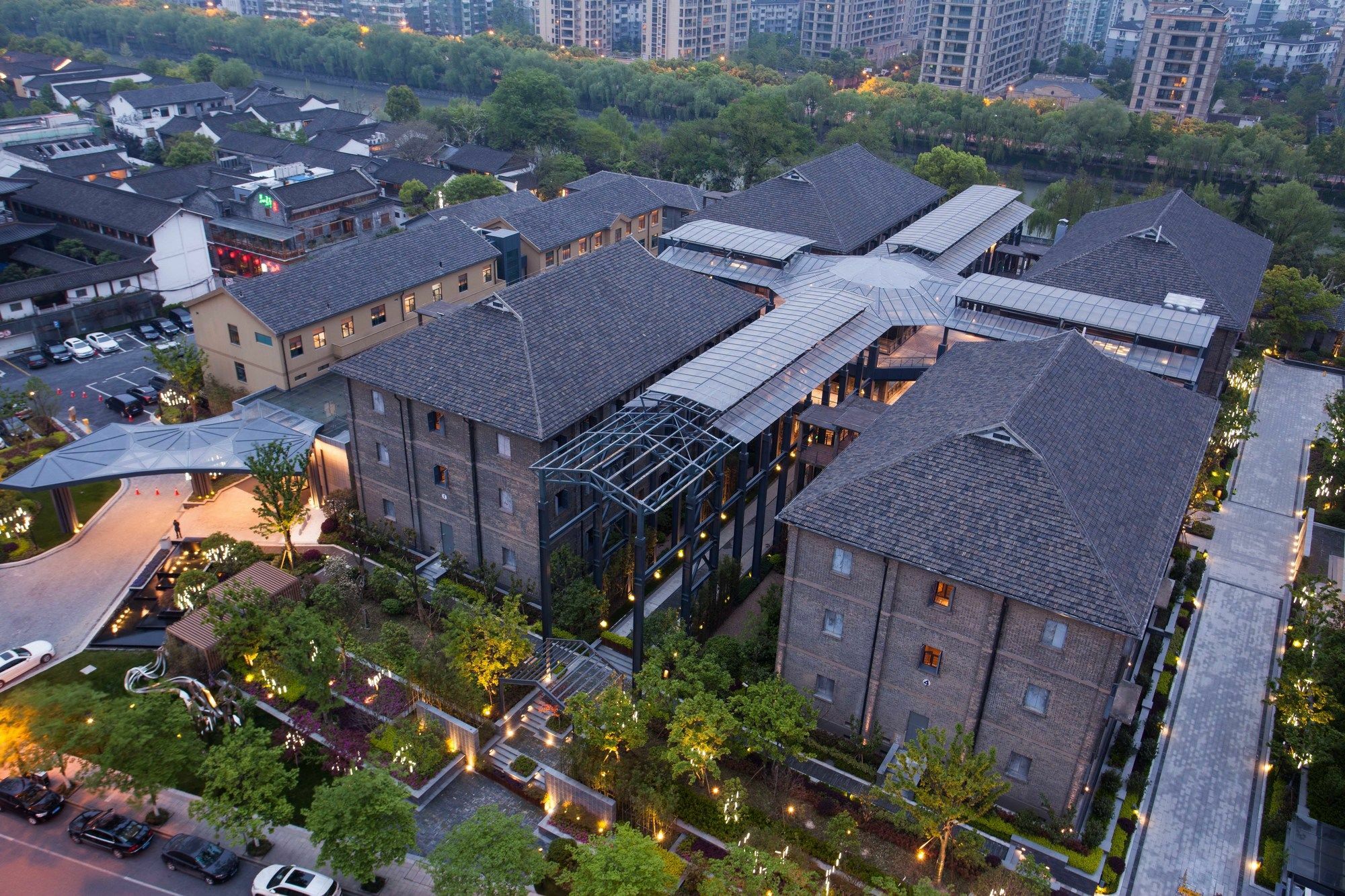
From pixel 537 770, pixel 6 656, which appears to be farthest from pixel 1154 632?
pixel 6 656

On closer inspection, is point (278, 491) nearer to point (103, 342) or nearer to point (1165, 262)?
point (103, 342)

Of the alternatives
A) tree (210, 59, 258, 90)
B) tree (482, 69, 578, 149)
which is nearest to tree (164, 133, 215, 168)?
tree (482, 69, 578, 149)

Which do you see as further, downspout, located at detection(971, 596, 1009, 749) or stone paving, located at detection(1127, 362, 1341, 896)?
stone paving, located at detection(1127, 362, 1341, 896)

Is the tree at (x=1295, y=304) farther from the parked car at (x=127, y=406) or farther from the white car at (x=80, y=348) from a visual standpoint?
the white car at (x=80, y=348)

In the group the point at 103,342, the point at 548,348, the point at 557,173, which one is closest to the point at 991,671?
the point at 548,348

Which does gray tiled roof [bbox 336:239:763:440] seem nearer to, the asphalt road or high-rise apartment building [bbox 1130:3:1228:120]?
the asphalt road

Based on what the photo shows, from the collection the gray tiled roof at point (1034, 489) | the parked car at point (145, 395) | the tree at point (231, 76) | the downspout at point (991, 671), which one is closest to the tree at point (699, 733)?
the gray tiled roof at point (1034, 489)

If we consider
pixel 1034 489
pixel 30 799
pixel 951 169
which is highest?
pixel 1034 489
